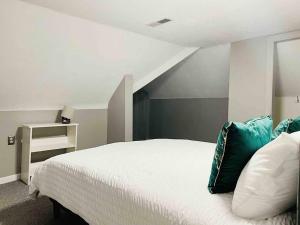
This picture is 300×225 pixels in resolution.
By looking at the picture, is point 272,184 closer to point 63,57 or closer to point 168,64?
point 63,57

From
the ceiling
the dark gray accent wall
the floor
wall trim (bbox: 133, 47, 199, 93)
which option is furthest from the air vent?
the dark gray accent wall

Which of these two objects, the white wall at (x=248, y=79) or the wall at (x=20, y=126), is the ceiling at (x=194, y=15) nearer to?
the white wall at (x=248, y=79)

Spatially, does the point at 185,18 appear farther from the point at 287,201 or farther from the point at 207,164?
the point at 287,201

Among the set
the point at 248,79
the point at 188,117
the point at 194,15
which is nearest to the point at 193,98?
the point at 188,117

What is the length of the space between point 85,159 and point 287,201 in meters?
1.39

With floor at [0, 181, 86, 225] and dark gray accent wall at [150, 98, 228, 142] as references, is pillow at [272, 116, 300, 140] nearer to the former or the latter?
floor at [0, 181, 86, 225]

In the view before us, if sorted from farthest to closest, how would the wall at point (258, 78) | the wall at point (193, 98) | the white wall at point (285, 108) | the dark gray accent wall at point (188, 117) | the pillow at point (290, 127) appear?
the dark gray accent wall at point (188, 117)
the wall at point (193, 98)
the white wall at point (285, 108)
the wall at point (258, 78)
the pillow at point (290, 127)

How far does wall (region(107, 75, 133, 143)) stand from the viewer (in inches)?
161

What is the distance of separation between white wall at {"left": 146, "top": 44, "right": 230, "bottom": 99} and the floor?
314cm

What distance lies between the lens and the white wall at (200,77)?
4.09 m

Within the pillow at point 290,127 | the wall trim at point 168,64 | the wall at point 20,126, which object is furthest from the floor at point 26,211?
the wall trim at point 168,64

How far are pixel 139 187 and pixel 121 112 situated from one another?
9.42 ft

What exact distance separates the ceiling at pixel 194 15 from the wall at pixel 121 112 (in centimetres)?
107

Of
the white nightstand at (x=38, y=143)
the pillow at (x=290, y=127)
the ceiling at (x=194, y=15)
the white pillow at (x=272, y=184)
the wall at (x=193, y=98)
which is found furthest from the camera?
the wall at (x=193, y=98)
